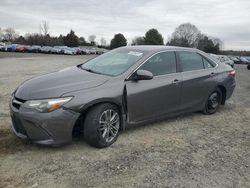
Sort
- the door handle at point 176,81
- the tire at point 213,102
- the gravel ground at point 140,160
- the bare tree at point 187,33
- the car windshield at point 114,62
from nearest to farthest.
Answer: the gravel ground at point 140,160 → the car windshield at point 114,62 → the door handle at point 176,81 → the tire at point 213,102 → the bare tree at point 187,33

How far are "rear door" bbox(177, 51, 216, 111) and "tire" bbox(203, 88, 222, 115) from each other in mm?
235

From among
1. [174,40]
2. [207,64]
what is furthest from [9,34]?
[207,64]

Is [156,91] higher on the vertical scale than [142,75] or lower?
lower

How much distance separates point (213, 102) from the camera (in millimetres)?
6383

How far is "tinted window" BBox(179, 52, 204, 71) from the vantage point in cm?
558

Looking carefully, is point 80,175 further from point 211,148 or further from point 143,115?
point 211,148

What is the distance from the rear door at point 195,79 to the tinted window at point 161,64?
238 millimetres

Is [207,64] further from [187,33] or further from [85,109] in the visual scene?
[187,33]

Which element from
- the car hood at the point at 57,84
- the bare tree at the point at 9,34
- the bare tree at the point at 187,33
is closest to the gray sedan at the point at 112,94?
the car hood at the point at 57,84

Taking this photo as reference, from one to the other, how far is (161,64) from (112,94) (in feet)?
4.46

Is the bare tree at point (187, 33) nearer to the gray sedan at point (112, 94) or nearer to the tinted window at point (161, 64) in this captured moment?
the gray sedan at point (112, 94)

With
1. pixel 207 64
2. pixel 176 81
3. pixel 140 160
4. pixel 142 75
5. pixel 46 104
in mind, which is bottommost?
pixel 140 160

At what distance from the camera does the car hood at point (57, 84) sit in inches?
154

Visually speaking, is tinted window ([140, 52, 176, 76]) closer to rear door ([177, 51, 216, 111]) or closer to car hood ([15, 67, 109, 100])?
rear door ([177, 51, 216, 111])
